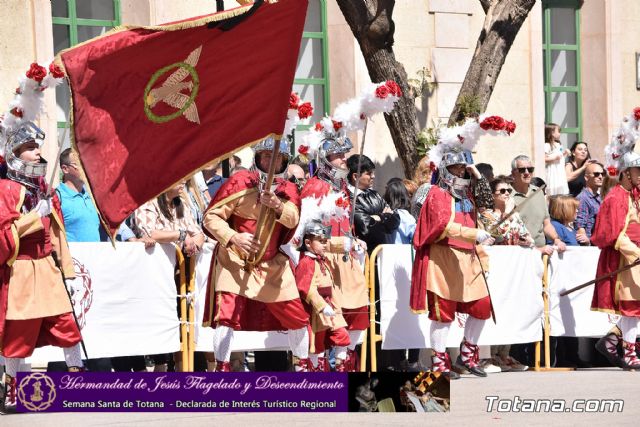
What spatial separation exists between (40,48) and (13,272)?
5220mm

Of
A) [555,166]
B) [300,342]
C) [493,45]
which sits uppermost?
[493,45]

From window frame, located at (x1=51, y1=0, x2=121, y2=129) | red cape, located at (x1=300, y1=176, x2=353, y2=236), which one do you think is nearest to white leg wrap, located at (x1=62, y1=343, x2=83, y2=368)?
red cape, located at (x1=300, y1=176, x2=353, y2=236)

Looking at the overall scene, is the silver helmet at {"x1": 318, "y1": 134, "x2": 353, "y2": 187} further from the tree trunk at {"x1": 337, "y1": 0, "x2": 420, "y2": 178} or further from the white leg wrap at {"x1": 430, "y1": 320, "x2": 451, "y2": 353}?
the tree trunk at {"x1": 337, "y1": 0, "x2": 420, "y2": 178}

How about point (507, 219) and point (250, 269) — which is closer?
point (250, 269)

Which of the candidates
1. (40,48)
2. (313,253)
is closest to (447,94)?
(40,48)

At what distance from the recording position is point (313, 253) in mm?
12375

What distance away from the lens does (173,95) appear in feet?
32.2

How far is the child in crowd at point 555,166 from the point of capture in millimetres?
17750

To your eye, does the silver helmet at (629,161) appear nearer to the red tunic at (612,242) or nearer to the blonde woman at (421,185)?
the red tunic at (612,242)

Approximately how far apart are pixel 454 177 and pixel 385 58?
346 centimetres

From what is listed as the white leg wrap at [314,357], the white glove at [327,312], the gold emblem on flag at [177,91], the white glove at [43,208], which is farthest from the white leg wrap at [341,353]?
the gold emblem on flag at [177,91]

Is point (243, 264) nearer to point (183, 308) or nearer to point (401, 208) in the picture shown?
point (183, 308)

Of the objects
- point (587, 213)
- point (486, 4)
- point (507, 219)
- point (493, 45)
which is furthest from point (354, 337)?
point (486, 4)

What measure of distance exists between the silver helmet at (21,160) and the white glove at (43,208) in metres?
0.18
